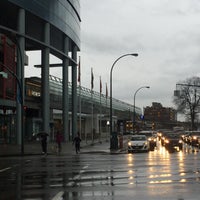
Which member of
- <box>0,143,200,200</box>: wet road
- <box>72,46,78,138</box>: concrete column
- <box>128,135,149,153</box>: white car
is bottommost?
<box>0,143,200,200</box>: wet road

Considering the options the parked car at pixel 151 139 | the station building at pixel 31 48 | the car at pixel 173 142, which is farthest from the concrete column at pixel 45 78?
the car at pixel 173 142

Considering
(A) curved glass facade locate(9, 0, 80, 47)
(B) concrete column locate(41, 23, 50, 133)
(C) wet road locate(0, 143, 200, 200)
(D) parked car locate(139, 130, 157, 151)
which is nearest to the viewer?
(C) wet road locate(0, 143, 200, 200)

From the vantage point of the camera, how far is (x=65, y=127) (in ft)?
218

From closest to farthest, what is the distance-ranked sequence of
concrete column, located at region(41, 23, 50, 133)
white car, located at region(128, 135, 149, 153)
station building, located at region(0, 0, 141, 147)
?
white car, located at region(128, 135, 149, 153) → station building, located at region(0, 0, 141, 147) → concrete column, located at region(41, 23, 50, 133)

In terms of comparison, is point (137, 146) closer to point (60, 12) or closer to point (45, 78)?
point (45, 78)

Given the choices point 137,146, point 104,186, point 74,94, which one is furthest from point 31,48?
point 104,186

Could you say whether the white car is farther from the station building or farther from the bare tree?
the bare tree

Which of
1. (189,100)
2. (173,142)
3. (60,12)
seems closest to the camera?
(173,142)

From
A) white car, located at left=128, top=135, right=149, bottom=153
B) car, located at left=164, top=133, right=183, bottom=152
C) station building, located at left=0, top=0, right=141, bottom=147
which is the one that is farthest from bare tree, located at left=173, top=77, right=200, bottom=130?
white car, located at left=128, top=135, right=149, bottom=153

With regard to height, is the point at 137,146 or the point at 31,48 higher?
the point at 31,48

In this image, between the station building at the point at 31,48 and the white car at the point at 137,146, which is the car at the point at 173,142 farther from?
the station building at the point at 31,48

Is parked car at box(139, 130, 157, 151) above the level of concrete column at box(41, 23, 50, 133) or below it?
below

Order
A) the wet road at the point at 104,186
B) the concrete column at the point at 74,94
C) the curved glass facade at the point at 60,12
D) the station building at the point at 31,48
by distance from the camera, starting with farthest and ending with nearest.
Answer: the concrete column at the point at 74,94, the curved glass facade at the point at 60,12, the station building at the point at 31,48, the wet road at the point at 104,186

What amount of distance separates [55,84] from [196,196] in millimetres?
80543
